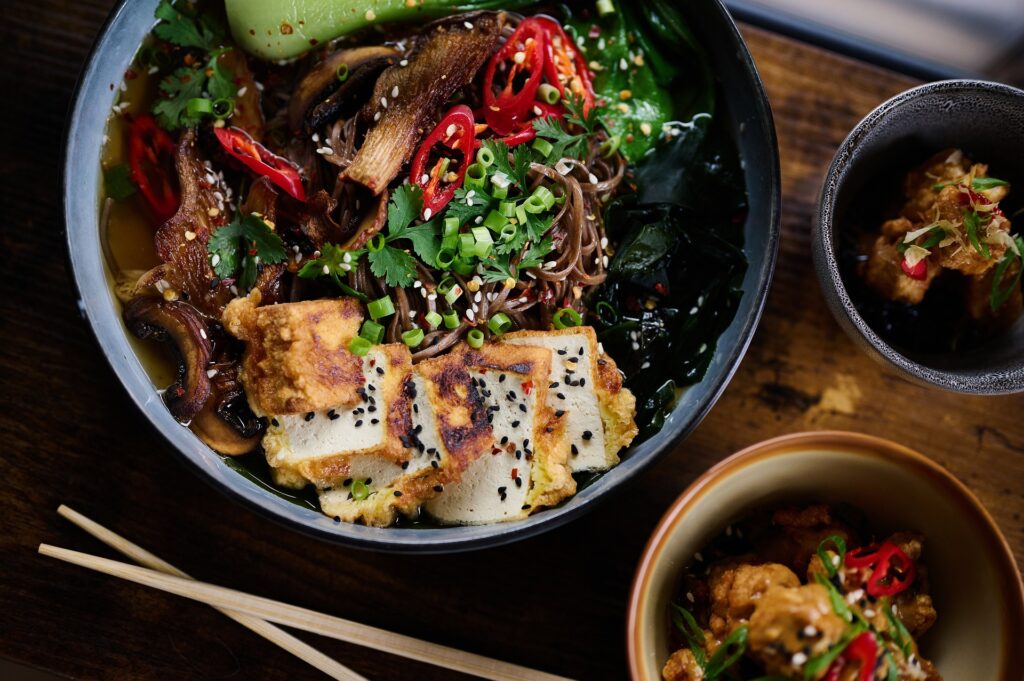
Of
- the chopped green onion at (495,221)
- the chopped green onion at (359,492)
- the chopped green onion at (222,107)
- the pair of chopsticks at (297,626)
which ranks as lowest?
the pair of chopsticks at (297,626)

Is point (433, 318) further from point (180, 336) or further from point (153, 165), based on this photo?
point (153, 165)

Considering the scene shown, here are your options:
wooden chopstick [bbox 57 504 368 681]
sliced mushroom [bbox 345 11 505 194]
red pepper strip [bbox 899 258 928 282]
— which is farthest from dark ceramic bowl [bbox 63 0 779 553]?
sliced mushroom [bbox 345 11 505 194]

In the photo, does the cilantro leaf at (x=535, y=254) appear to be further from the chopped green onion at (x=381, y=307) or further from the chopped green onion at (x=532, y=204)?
the chopped green onion at (x=381, y=307)

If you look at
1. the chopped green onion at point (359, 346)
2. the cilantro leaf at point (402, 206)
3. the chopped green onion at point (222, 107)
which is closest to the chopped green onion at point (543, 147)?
the cilantro leaf at point (402, 206)

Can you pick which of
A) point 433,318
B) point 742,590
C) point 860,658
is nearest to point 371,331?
point 433,318

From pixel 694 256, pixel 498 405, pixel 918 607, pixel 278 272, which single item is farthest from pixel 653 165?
pixel 918 607

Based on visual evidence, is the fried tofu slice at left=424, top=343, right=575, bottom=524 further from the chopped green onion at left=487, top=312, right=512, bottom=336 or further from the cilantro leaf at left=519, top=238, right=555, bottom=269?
the cilantro leaf at left=519, top=238, right=555, bottom=269
